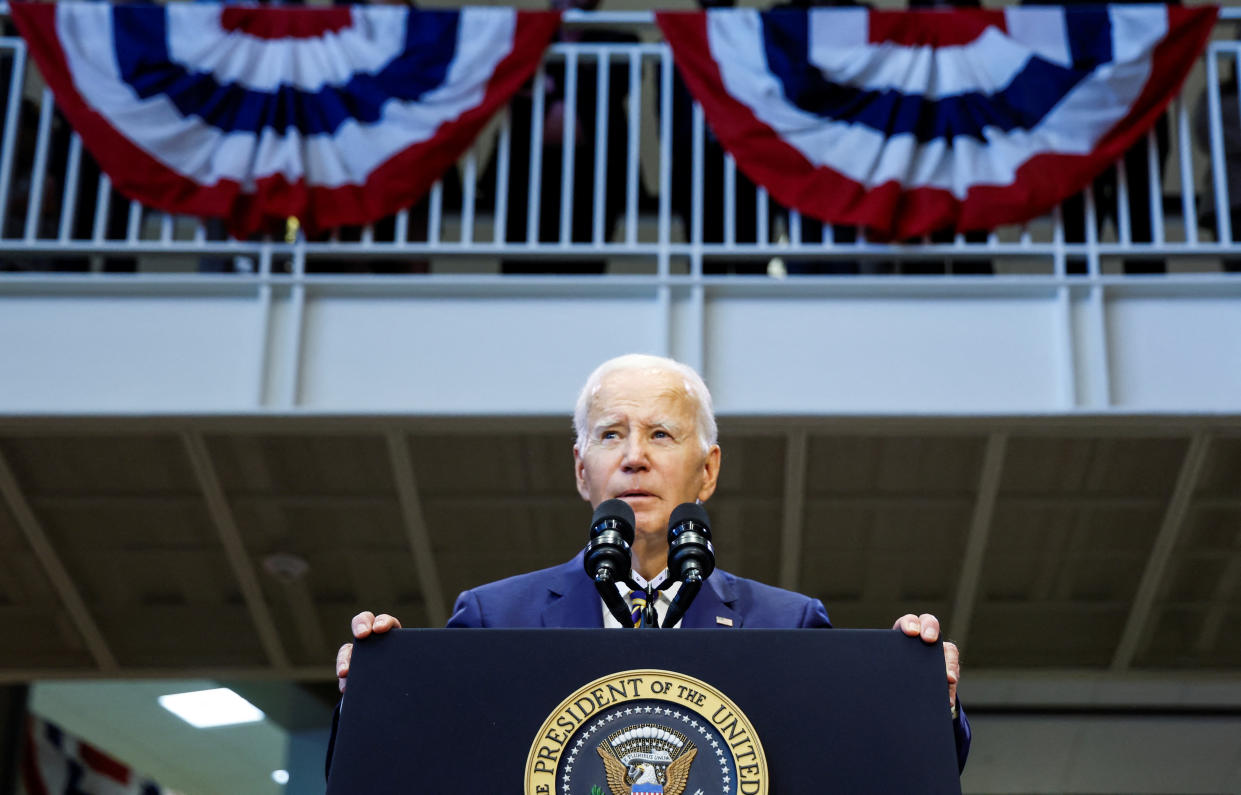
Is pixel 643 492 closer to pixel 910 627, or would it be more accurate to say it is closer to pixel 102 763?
pixel 910 627

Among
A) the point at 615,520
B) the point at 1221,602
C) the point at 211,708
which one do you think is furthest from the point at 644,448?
the point at 211,708

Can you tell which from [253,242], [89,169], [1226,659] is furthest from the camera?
[1226,659]

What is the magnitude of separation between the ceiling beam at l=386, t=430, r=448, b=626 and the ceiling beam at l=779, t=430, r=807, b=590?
5.47ft

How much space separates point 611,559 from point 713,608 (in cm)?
35

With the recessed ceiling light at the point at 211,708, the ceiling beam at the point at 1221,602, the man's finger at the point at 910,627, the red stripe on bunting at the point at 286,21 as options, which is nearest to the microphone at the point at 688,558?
the man's finger at the point at 910,627

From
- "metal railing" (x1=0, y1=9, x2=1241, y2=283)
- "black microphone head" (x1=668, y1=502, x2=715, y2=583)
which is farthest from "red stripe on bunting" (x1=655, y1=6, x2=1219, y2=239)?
"black microphone head" (x1=668, y1=502, x2=715, y2=583)

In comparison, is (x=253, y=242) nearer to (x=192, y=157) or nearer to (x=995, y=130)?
(x=192, y=157)

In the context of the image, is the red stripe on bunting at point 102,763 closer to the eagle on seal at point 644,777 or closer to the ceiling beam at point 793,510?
the ceiling beam at point 793,510

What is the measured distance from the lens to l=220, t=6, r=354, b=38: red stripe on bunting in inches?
273

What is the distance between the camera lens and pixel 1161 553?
714 cm

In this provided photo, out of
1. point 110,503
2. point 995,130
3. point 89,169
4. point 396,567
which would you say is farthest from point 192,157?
point 995,130

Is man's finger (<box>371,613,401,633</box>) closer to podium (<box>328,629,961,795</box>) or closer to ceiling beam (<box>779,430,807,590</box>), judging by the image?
podium (<box>328,629,961,795</box>)

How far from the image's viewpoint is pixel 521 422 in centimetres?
646

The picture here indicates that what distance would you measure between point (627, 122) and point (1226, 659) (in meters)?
4.10
